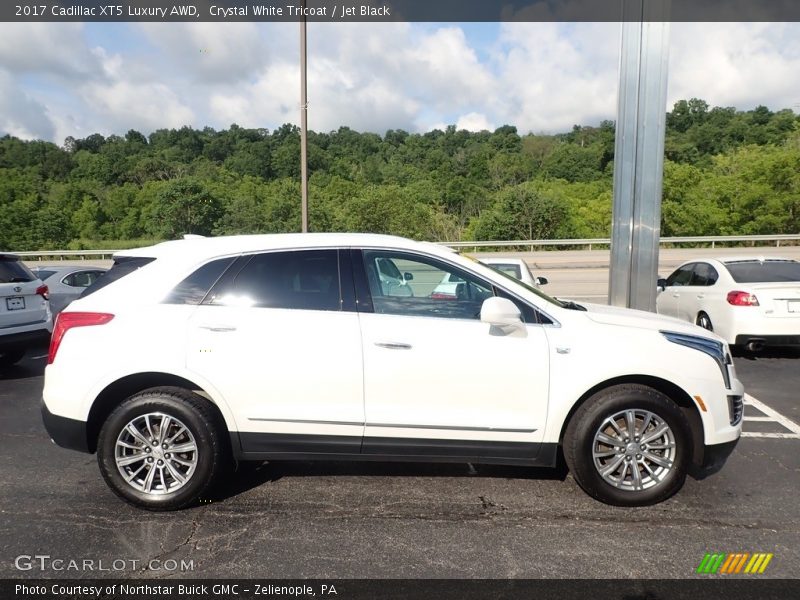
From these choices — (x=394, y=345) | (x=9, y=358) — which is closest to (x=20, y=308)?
(x=9, y=358)

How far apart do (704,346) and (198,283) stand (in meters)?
3.32


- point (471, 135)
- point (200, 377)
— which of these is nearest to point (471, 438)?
point (200, 377)

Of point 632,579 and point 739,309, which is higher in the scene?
point 739,309

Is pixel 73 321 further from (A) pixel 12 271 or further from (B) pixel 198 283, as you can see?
(A) pixel 12 271

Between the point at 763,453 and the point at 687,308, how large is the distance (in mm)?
5161

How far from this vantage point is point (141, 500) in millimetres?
3770

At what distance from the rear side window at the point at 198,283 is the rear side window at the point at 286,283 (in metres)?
0.06

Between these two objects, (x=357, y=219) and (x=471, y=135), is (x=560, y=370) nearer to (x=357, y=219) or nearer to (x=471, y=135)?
(x=357, y=219)

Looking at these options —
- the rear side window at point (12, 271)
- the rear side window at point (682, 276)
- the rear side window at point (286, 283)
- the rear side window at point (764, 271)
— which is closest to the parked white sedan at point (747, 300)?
the rear side window at point (764, 271)

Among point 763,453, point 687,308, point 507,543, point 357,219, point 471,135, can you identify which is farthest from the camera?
point 471,135

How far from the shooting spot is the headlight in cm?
381

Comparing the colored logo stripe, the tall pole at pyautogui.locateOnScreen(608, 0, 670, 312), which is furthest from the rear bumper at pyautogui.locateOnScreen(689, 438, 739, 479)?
the tall pole at pyautogui.locateOnScreen(608, 0, 670, 312)

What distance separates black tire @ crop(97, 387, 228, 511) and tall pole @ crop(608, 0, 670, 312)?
6.43 m

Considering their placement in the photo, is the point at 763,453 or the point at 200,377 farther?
the point at 763,453
